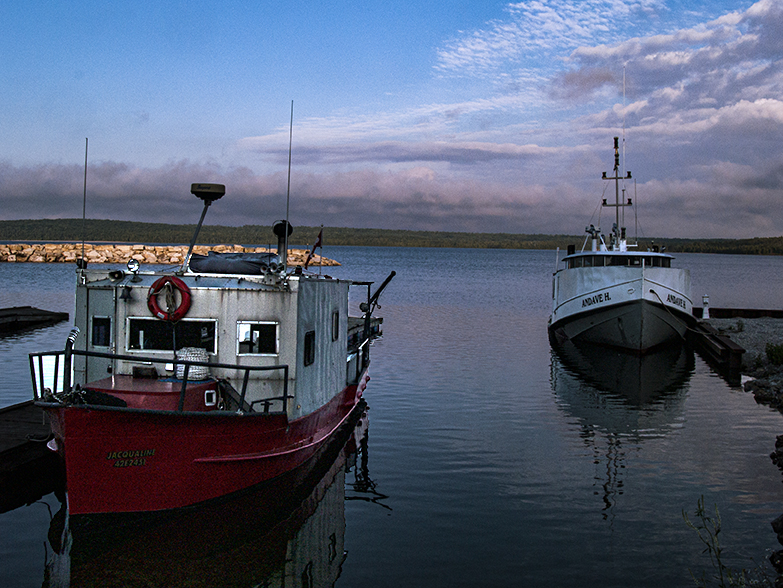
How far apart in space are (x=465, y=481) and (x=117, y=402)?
27.0 feet

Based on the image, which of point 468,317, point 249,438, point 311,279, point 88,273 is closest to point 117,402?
point 249,438

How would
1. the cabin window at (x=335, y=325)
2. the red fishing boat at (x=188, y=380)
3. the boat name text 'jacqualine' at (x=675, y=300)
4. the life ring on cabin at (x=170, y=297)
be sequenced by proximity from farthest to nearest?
the boat name text 'jacqualine' at (x=675, y=300), the cabin window at (x=335, y=325), the life ring on cabin at (x=170, y=297), the red fishing boat at (x=188, y=380)

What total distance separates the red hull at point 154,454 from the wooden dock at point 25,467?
7.83 ft

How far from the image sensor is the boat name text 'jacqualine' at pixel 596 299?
3450 centimetres

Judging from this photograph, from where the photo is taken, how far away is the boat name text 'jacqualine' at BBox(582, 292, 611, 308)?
34.5 m

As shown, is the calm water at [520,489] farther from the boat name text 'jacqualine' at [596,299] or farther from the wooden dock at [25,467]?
the boat name text 'jacqualine' at [596,299]

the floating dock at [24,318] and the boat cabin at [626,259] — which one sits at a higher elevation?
the boat cabin at [626,259]

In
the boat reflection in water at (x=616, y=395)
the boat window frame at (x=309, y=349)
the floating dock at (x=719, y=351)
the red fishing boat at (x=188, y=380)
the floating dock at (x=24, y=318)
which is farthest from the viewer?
the floating dock at (x=24, y=318)

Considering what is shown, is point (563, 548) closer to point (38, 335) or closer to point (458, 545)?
point (458, 545)

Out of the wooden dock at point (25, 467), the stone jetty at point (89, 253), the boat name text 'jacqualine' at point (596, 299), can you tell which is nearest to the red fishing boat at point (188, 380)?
the wooden dock at point (25, 467)

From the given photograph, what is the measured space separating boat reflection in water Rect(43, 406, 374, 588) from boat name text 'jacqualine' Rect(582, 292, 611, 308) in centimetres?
2412

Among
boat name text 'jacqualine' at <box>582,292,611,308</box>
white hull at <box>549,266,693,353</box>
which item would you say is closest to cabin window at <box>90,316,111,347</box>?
white hull at <box>549,266,693,353</box>

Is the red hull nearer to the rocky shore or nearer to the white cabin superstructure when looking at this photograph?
the white cabin superstructure

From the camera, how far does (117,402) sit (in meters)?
11.5
